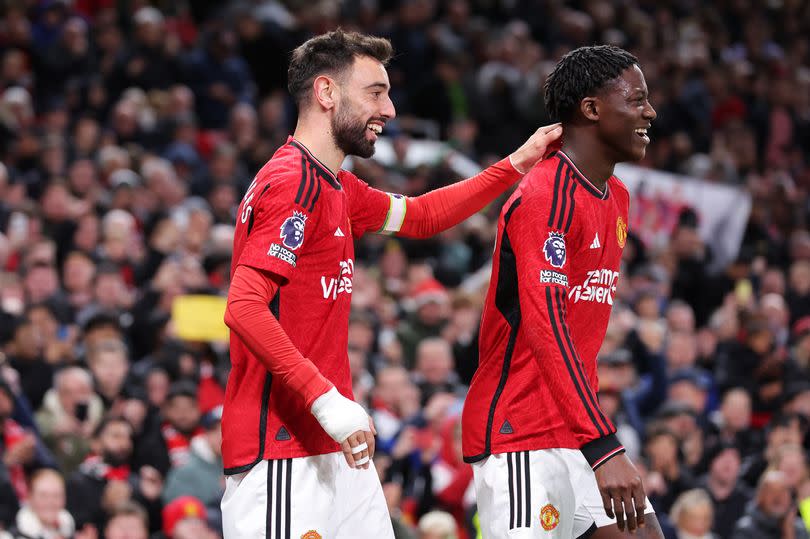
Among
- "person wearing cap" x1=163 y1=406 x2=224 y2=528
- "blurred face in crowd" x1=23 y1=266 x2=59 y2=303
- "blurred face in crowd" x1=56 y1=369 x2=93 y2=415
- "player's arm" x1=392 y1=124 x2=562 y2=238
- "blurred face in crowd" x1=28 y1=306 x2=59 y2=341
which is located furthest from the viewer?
"blurred face in crowd" x1=23 y1=266 x2=59 y2=303

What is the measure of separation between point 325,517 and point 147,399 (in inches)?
191

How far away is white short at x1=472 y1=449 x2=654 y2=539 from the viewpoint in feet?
14.7

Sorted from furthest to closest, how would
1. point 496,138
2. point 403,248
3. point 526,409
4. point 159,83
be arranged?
point 496,138 < point 159,83 < point 403,248 < point 526,409

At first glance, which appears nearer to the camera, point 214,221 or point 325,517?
point 325,517

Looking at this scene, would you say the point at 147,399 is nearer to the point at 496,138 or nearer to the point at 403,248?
the point at 403,248

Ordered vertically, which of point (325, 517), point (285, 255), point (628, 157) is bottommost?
point (325, 517)

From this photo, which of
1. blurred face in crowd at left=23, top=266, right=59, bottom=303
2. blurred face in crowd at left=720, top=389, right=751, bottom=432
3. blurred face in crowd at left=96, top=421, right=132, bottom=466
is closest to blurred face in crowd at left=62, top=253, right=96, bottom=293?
blurred face in crowd at left=23, top=266, right=59, bottom=303

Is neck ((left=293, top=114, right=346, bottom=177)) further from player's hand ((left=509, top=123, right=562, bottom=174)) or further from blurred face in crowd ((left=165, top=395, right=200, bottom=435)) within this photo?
blurred face in crowd ((left=165, top=395, right=200, bottom=435))

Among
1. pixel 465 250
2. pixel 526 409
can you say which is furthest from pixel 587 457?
pixel 465 250

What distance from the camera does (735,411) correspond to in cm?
1035

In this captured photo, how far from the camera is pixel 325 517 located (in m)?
4.41

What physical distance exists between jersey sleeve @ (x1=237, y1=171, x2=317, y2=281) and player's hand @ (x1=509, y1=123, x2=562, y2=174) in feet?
3.07

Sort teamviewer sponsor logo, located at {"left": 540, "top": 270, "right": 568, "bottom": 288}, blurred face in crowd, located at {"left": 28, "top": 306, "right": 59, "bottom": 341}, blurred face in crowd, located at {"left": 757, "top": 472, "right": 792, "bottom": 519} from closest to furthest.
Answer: teamviewer sponsor logo, located at {"left": 540, "top": 270, "right": 568, "bottom": 288}, blurred face in crowd, located at {"left": 757, "top": 472, "right": 792, "bottom": 519}, blurred face in crowd, located at {"left": 28, "top": 306, "right": 59, "bottom": 341}

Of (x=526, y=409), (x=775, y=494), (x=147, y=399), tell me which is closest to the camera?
(x=526, y=409)
